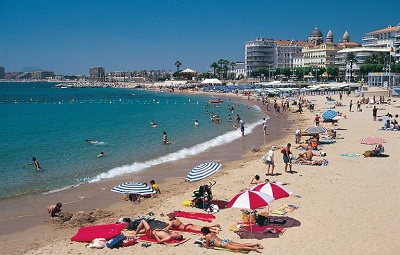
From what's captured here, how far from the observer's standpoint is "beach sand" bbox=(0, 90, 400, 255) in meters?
9.84

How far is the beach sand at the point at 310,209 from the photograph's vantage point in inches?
388

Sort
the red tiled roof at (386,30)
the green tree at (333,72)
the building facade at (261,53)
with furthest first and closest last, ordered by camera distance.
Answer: the building facade at (261,53) → the red tiled roof at (386,30) → the green tree at (333,72)

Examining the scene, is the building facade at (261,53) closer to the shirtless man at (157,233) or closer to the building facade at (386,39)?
the building facade at (386,39)

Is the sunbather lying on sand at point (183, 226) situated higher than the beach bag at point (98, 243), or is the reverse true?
the sunbather lying on sand at point (183, 226)

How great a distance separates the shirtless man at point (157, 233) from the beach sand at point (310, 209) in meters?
0.28

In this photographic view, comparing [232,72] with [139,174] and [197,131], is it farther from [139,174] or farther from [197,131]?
[139,174]

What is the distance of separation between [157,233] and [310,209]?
4553 millimetres

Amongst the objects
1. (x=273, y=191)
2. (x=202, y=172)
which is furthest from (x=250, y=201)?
(x=202, y=172)

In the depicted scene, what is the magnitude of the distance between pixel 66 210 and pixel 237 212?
18.3 ft

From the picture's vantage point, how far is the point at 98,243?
10156 millimetres

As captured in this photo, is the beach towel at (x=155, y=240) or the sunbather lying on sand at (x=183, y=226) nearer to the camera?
the beach towel at (x=155, y=240)

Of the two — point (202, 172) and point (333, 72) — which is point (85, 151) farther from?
point (333, 72)

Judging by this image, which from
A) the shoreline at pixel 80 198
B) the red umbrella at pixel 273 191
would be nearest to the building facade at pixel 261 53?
the shoreline at pixel 80 198

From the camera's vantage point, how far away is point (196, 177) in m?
13.3
